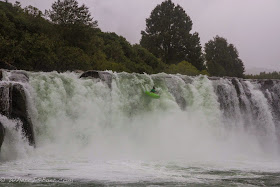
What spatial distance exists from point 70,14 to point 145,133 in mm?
13946

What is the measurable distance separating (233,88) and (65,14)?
534 inches

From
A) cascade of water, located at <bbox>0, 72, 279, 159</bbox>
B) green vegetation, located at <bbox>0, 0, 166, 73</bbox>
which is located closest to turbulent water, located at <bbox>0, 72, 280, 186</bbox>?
cascade of water, located at <bbox>0, 72, 279, 159</bbox>

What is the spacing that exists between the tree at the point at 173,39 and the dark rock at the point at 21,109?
3625 cm

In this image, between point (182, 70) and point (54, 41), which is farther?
point (182, 70)

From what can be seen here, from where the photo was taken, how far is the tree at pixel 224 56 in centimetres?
5242

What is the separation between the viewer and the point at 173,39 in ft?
157

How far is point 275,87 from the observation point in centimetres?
1878

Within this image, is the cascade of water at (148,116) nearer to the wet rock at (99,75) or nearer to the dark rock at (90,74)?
the wet rock at (99,75)

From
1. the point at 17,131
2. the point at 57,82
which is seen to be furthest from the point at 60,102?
the point at 17,131

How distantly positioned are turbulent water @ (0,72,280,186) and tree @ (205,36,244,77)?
112 feet

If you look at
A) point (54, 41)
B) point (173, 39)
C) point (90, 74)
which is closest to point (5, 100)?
point (90, 74)

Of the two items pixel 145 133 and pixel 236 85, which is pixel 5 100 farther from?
pixel 236 85

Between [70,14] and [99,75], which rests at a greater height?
[70,14]

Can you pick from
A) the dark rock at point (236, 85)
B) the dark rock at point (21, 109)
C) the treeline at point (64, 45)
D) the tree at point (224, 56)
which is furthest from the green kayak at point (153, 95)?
the tree at point (224, 56)
